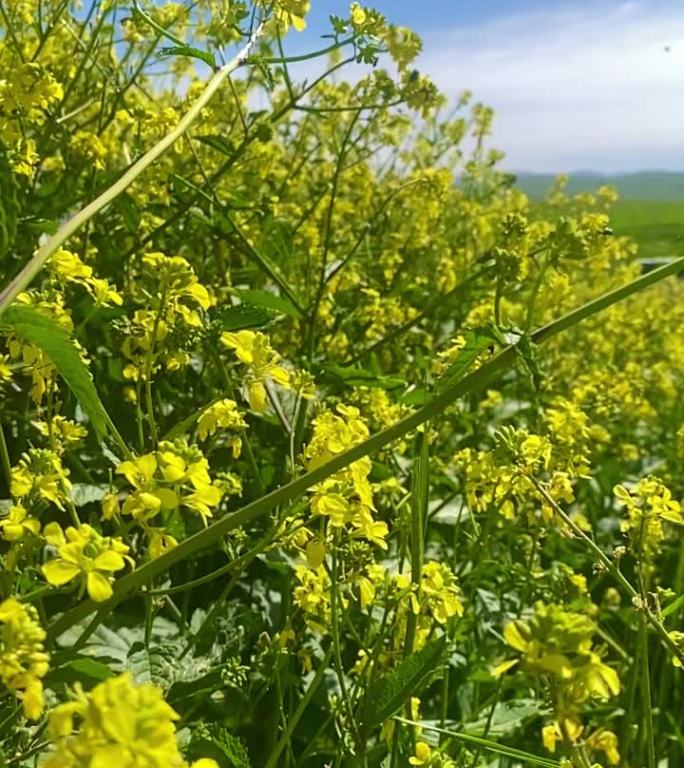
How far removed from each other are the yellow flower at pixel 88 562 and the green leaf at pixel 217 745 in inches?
16.9

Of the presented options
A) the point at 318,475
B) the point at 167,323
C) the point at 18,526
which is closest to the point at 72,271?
the point at 167,323

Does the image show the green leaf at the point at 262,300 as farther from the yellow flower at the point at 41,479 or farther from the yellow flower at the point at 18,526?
the yellow flower at the point at 18,526

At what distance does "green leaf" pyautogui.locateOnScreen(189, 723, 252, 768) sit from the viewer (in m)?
1.37

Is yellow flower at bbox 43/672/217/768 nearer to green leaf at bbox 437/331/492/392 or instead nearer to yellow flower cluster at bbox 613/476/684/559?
green leaf at bbox 437/331/492/392

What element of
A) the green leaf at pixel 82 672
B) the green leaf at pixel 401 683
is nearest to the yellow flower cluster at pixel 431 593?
the green leaf at pixel 401 683

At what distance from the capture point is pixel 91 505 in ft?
7.49

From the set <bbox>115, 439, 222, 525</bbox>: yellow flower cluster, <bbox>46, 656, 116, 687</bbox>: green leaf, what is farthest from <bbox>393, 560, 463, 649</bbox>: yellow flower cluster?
<bbox>46, 656, 116, 687</bbox>: green leaf

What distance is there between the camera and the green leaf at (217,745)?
1.37m

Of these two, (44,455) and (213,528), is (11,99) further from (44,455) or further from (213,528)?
(213,528)

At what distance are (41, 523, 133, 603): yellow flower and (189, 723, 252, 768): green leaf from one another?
1.41 feet

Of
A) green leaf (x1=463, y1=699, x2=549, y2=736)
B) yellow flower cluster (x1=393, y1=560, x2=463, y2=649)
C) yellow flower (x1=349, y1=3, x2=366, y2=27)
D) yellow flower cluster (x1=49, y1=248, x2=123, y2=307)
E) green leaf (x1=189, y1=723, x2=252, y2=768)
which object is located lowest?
green leaf (x1=463, y1=699, x2=549, y2=736)

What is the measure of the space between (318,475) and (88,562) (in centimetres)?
28

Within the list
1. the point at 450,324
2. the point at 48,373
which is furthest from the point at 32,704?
the point at 450,324

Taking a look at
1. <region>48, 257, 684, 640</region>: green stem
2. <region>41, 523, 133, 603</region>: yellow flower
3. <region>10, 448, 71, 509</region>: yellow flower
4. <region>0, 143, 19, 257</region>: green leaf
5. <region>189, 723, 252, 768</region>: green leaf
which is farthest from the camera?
<region>0, 143, 19, 257</region>: green leaf
